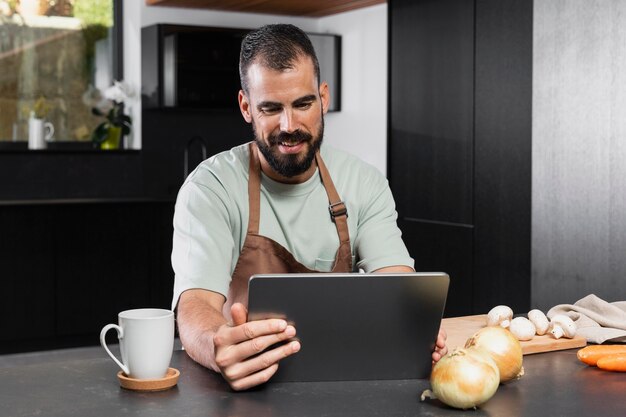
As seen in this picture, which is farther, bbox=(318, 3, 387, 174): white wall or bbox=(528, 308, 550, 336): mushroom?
bbox=(318, 3, 387, 174): white wall

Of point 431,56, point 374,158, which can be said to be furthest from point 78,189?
point 431,56

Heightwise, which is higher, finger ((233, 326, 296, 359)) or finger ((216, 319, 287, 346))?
finger ((216, 319, 287, 346))

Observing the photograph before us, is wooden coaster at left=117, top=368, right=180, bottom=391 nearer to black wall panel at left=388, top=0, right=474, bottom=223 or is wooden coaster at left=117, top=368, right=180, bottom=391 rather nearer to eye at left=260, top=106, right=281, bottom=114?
eye at left=260, top=106, right=281, bottom=114

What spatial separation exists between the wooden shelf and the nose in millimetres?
4124

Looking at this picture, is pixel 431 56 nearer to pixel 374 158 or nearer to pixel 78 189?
pixel 374 158

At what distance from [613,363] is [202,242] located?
95cm

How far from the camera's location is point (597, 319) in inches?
86.2

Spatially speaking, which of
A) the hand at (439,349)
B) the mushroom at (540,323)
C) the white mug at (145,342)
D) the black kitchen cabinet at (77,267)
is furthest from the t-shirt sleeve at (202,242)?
the black kitchen cabinet at (77,267)

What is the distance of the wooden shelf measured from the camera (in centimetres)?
624

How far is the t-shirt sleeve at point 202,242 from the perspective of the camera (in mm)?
2135

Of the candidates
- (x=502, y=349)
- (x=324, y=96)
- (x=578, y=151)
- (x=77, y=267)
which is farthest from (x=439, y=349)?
(x=77, y=267)

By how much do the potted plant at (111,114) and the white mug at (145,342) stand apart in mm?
4734

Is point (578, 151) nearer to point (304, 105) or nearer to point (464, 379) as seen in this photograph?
point (304, 105)

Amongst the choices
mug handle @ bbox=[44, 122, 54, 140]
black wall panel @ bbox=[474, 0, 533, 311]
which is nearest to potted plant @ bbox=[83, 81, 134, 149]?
mug handle @ bbox=[44, 122, 54, 140]
